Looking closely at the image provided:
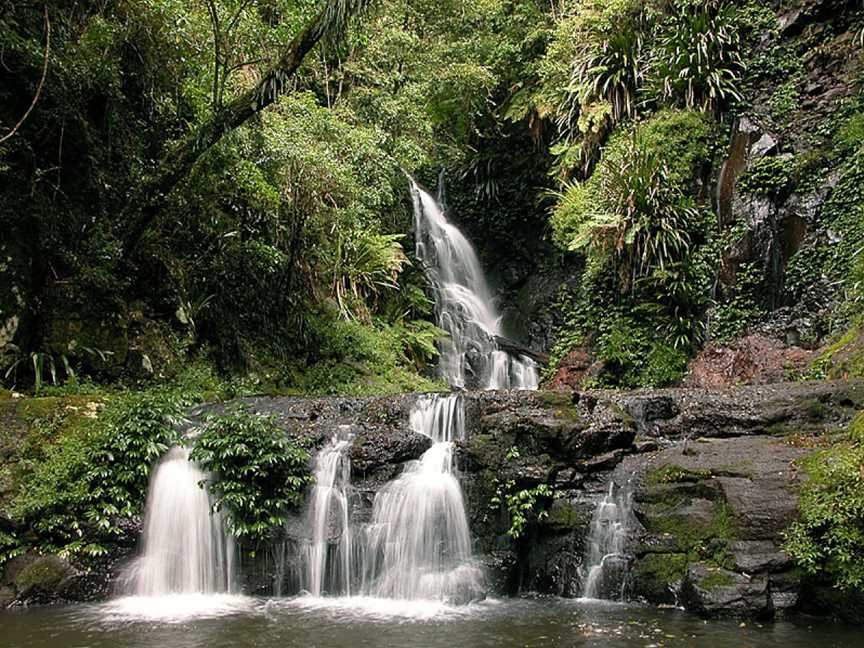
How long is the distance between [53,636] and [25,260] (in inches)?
268

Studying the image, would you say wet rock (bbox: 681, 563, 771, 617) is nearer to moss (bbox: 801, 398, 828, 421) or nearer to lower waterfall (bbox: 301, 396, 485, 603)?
lower waterfall (bbox: 301, 396, 485, 603)

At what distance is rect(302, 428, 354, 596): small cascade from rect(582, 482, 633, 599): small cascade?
2917 millimetres

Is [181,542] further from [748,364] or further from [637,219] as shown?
[637,219]

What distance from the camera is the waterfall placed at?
1857cm

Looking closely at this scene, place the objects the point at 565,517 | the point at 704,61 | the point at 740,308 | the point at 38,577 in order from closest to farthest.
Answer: the point at 38,577 → the point at 565,517 → the point at 740,308 → the point at 704,61

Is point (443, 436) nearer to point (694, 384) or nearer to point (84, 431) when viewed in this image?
point (84, 431)

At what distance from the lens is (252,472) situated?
8922 mm

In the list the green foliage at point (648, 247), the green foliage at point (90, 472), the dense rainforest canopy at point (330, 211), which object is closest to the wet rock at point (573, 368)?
the dense rainforest canopy at point (330, 211)

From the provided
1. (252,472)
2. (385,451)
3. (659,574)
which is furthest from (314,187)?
(659,574)

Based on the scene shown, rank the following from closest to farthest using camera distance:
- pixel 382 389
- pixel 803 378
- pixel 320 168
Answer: pixel 803 378, pixel 320 168, pixel 382 389

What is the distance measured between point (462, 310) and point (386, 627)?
14.2 meters

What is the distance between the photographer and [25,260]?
11211mm

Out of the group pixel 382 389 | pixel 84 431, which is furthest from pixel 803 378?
pixel 84 431

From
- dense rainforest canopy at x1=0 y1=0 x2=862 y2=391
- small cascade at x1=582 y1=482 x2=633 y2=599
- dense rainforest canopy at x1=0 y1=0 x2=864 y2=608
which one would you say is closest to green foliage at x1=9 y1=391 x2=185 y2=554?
dense rainforest canopy at x1=0 y1=0 x2=864 y2=608
